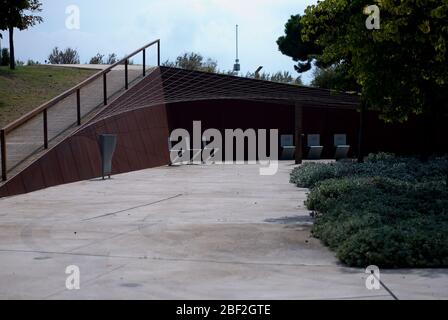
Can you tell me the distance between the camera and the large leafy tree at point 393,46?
33.0ft

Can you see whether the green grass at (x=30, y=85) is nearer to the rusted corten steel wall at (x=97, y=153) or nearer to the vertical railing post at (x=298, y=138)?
the rusted corten steel wall at (x=97, y=153)

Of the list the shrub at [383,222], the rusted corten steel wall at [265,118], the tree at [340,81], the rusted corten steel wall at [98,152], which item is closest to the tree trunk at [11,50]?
the rusted corten steel wall at [98,152]

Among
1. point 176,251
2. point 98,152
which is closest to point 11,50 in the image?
point 98,152

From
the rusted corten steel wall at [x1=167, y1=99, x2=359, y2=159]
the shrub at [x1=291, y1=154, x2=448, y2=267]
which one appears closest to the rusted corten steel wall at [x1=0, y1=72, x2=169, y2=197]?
the rusted corten steel wall at [x1=167, y1=99, x2=359, y2=159]

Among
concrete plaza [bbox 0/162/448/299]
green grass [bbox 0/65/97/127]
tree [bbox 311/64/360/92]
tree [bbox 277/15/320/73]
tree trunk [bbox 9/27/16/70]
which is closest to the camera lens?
concrete plaza [bbox 0/162/448/299]

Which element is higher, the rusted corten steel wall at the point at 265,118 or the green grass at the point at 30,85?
the green grass at the point at 30,85

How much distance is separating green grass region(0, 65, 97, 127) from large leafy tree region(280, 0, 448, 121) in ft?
28.9

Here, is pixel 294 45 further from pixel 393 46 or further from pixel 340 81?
pixel 393 46

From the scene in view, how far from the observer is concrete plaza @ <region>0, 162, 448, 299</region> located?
5.96 m

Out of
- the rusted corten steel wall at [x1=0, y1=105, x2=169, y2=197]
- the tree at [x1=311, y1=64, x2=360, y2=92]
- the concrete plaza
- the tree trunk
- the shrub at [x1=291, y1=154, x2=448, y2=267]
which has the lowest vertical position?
the concrete plaza

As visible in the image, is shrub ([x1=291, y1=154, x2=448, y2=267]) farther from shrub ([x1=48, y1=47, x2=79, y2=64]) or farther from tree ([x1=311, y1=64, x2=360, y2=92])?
shrub ([x1=48, y1=47, x2=79, y2=64])

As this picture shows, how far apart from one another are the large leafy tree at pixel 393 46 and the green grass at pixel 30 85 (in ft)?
28.9

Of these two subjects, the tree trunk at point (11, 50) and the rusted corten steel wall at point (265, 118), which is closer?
the tree trunk at point (11, 50)

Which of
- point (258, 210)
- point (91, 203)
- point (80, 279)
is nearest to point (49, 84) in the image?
point (91, 203)
